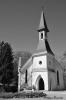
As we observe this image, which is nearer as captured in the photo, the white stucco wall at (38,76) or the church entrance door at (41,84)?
the white stucco wall at (38,76)

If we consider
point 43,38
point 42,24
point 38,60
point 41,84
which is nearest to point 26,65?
point 38,60

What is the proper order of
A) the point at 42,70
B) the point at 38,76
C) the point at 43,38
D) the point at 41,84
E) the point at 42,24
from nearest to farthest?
the point at 42,70
the point at 38,76
the point at 41,84
the point at 43,38
the point at 42,24

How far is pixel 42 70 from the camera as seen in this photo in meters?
34.8

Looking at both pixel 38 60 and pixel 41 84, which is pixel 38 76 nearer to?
pixel 41 84

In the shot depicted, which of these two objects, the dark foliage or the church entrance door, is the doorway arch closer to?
the church entrance door

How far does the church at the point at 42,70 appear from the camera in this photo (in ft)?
114

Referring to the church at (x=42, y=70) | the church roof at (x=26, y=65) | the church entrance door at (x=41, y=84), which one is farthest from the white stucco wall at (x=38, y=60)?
the church entrance door at (x=41, y=84)

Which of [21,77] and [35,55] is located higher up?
[35,55]

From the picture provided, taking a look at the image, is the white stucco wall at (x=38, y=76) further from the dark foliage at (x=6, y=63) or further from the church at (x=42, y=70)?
the dark foliage at (x=6, y=63)

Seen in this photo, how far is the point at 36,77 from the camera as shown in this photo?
35.3 metres

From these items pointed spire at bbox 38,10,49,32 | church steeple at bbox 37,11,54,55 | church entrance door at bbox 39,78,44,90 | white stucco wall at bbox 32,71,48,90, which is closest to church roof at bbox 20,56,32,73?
church steeple at bbox 37,11,54,55

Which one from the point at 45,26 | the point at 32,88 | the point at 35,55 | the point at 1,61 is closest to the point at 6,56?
the point at 1,61

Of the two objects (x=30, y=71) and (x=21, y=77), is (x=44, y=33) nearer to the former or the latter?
(x=30, y=71)

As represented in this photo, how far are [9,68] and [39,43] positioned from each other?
1023 centimetres
